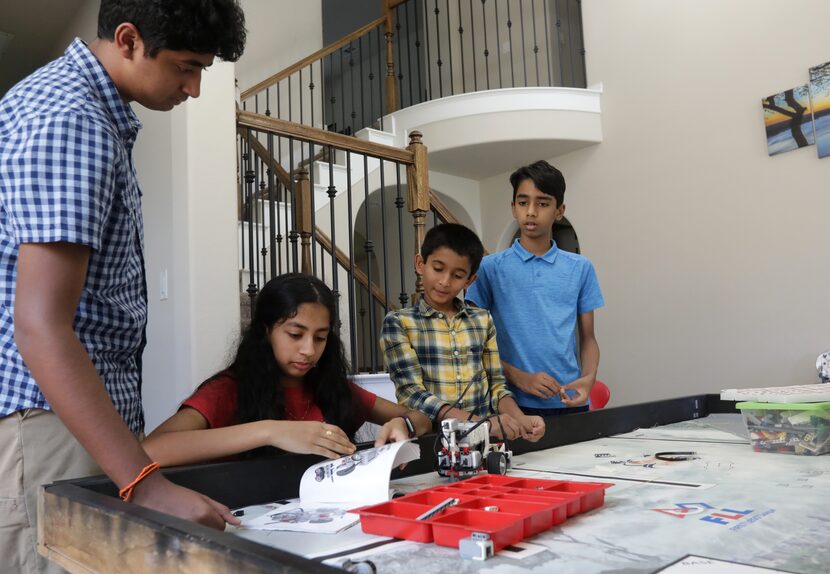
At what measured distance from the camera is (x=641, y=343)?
5309mm

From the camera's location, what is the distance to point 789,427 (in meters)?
1.40

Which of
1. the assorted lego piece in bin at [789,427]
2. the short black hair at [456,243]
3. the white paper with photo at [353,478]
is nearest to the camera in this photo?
the white paper with photo at [353,478]

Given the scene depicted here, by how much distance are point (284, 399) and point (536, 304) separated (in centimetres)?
87

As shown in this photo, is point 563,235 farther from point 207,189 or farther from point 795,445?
point 795,445

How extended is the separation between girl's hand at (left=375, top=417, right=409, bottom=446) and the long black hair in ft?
0.82

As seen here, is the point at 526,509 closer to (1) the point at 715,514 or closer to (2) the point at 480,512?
(2) the point at 480,512

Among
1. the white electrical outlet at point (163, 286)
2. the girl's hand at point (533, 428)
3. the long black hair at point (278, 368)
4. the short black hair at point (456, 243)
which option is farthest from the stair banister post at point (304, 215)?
the girl's hand at point (533, 428)

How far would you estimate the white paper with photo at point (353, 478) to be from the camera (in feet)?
3.29

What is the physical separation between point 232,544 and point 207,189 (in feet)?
6.82

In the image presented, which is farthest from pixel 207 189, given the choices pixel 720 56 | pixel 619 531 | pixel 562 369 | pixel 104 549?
pixel 720 56

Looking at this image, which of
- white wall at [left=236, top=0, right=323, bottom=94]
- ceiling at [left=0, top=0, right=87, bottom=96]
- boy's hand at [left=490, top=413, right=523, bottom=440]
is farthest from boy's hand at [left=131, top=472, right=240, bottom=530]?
white wall at [left=236, top=0, right=323, bottom=94]

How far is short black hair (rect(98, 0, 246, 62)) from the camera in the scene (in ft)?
2.81

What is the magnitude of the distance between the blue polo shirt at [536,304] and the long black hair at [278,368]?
1.93ft

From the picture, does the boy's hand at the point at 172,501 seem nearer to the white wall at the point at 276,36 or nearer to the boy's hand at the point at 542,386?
the boy's hand at the point at 542,386
